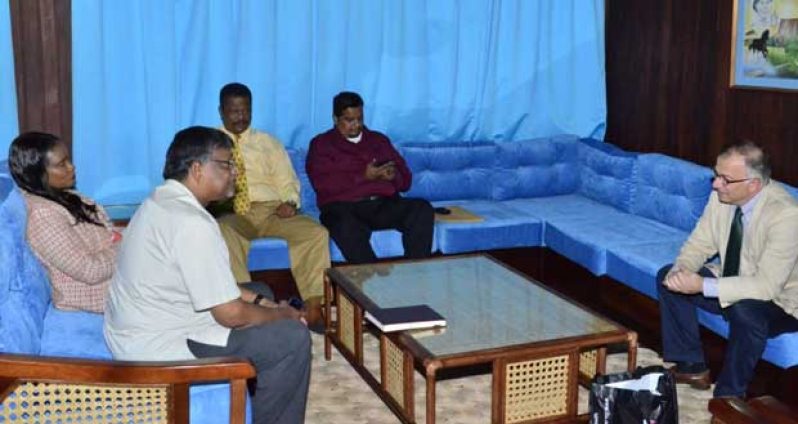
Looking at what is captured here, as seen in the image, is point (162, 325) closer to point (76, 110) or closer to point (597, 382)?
point (597, 382)

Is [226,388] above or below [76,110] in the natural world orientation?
below

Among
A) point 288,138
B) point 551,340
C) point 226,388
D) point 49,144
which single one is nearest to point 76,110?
point 288,138

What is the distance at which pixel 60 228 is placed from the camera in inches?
116

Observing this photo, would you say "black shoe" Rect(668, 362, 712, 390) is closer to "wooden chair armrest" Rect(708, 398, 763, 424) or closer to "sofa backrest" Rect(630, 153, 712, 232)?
"sofa backrest" Rect(630, 153, 712, 232)

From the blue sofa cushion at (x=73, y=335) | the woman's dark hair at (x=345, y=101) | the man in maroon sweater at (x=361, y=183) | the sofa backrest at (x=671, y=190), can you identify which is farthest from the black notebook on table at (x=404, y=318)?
the sofa backrest at (x=671, y=190)

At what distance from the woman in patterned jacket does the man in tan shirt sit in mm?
1067

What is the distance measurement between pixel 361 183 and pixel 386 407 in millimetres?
1635

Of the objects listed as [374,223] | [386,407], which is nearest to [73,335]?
[386,407]

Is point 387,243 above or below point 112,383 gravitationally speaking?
below

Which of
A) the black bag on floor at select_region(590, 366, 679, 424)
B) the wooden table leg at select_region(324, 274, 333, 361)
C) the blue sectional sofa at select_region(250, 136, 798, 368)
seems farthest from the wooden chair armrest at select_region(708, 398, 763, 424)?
the wooden table leg at select_region(324, 274, 333, 361)

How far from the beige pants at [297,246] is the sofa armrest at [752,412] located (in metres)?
2.67

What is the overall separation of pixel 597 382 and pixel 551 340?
331 mm

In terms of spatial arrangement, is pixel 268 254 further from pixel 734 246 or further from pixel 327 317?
pixel 734 246

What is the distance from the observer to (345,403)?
345cm
